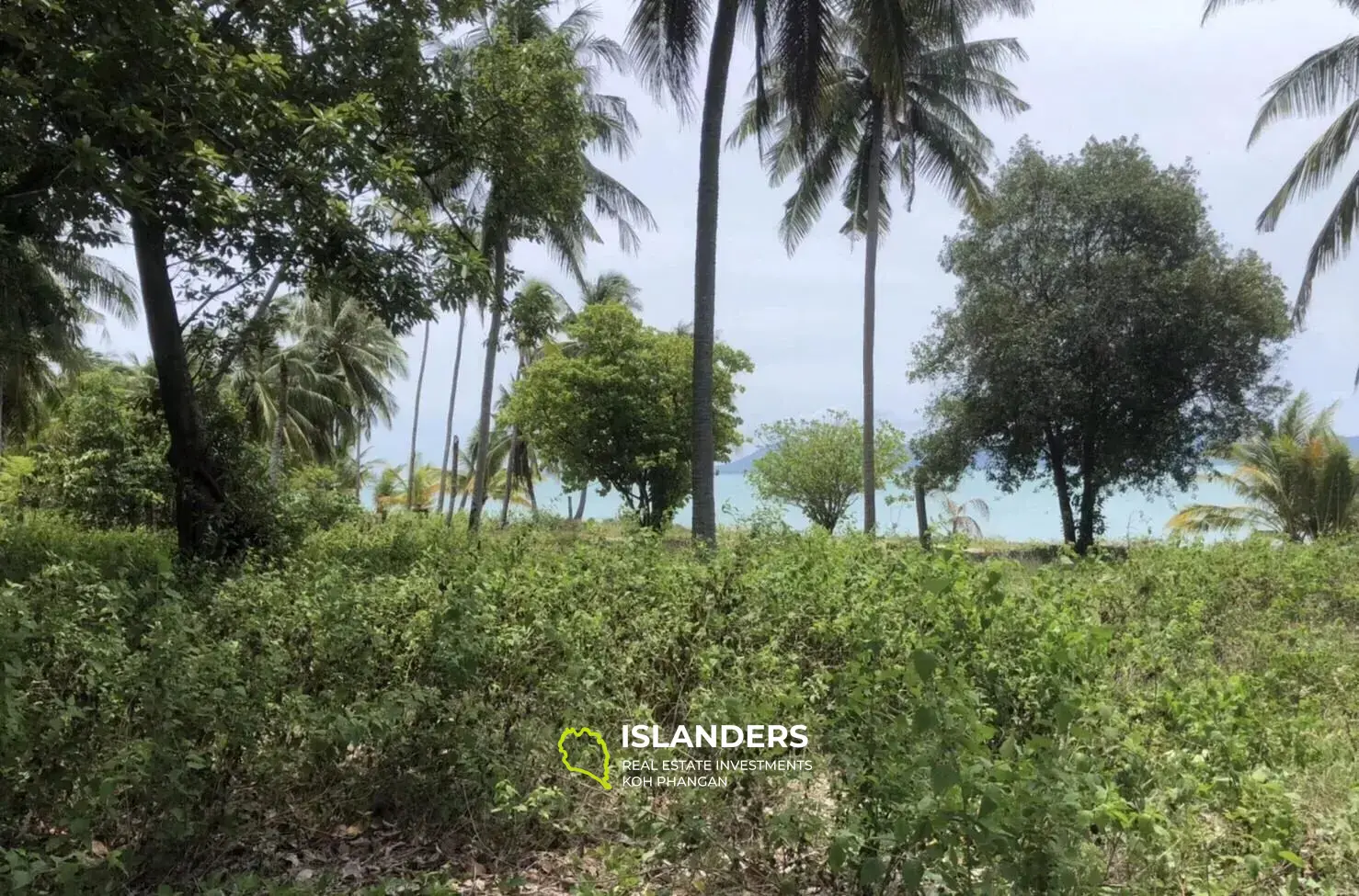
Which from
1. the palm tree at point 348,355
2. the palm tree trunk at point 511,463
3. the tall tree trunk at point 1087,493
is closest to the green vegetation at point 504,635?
the tall tree trunk at point 1087,493

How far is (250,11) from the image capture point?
19.8 feet

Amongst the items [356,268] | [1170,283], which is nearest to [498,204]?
[356,268]

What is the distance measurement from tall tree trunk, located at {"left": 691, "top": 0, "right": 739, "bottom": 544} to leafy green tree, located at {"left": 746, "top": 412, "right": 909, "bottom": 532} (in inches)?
542

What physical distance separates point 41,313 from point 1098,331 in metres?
16.0

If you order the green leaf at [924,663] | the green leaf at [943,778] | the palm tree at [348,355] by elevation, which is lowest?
the green leaf at [943,778]

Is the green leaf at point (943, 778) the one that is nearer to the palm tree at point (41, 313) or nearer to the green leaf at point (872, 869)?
the green leaf at point (872, 869)

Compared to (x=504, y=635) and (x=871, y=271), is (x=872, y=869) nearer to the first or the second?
(x=504, y=635)

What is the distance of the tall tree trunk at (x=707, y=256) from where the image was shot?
881 cm

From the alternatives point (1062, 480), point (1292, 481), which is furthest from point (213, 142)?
point (1292, 481)

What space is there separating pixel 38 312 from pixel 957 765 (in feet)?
34.1

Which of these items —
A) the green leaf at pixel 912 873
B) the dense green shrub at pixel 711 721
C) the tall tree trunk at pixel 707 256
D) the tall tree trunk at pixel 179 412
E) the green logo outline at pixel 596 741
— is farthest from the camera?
the tall tree trunk at pixel 707 256

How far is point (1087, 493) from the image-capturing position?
53.7 ft

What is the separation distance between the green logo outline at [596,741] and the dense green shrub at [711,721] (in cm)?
5

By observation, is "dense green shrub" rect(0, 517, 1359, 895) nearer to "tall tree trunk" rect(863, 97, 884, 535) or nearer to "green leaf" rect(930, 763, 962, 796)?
"green leaf" rect(930, 763, 962, 796)
